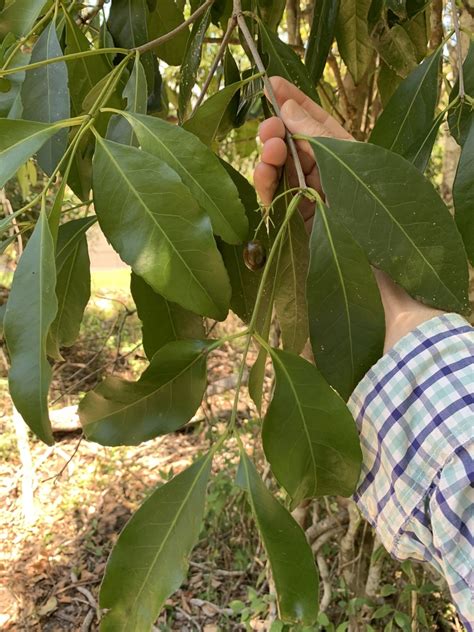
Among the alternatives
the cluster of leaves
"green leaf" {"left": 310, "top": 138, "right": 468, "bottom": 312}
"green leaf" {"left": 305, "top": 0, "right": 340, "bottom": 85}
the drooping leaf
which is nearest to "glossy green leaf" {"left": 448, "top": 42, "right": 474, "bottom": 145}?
the cluster of leaves

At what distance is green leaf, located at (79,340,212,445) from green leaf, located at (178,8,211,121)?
0.43 meters

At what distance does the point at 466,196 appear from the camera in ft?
1.85

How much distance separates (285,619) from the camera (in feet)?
1.58

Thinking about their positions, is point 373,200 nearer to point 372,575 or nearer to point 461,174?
point 461,174

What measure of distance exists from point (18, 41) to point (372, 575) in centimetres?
128

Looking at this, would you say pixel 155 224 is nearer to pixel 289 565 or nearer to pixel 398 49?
pixel 289 565

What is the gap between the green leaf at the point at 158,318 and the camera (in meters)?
0.63

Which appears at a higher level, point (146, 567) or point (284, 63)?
point (284, 63)

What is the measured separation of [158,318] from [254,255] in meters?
0.12

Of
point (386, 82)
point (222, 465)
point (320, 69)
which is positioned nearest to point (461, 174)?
point (320, 69)

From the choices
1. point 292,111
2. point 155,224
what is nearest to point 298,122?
point 292,111

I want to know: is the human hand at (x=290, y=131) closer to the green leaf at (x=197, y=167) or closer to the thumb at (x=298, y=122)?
the thumb at (x=298, y=122)

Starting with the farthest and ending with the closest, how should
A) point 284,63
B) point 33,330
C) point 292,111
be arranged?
point 284,63, point 292,111, point 33,330

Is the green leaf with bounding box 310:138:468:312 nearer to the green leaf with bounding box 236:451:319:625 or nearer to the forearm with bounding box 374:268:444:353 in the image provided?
the forearm with bounding box 374:268:444:353
